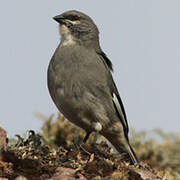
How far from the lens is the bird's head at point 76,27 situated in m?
6.31

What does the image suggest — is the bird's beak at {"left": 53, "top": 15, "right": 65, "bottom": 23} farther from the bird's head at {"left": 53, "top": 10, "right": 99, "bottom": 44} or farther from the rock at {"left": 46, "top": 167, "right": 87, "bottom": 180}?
the rock at {"left": 46, "top": 167, "right": 87, "bottom": 180}

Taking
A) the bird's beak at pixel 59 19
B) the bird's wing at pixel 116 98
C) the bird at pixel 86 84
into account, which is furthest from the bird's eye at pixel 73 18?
the bird's wing at pixel 116 98

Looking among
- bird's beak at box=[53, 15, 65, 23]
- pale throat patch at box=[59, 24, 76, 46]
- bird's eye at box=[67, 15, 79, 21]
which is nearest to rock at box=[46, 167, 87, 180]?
pale throat patch at box=[59, 24, 76, 46]

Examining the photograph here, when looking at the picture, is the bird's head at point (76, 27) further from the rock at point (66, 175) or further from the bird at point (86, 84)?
the rock at point (66, 175)

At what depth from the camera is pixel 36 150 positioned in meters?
4.41

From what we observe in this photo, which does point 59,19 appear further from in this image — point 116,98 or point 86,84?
point 116,98

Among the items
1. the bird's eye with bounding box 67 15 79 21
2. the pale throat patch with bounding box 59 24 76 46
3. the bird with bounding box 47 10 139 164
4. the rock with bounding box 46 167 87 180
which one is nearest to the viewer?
the rock with bounding box 46 167 87 180

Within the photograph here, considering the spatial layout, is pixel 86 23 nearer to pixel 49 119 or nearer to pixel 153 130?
pixel 49 119

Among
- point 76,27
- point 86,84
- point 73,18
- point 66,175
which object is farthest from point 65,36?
point 66,175

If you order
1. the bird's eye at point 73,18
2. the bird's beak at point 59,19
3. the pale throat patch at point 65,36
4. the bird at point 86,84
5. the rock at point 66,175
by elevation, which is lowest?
the rock at point 66,175

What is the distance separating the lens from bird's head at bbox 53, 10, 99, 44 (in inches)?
249

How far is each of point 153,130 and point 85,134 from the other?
1140 mm

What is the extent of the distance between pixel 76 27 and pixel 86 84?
1116mm

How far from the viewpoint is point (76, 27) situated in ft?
20.9
